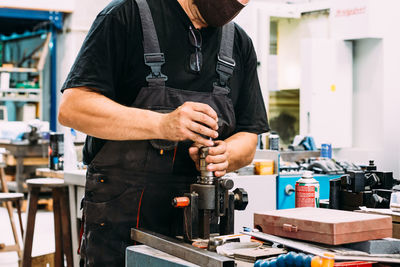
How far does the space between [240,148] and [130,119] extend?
443 millimetres

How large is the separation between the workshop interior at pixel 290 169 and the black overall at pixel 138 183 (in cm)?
2

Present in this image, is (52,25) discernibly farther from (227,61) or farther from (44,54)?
(227,61)

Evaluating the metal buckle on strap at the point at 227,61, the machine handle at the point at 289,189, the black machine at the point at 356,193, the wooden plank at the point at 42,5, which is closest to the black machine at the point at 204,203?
the metal buckle on strap at the point at 227,61

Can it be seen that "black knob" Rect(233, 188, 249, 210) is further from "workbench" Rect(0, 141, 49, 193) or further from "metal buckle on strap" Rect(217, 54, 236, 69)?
"workbench" Rect(0, 141, 49, 193)

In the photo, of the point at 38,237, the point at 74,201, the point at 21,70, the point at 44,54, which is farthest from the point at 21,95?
the point at 74,201

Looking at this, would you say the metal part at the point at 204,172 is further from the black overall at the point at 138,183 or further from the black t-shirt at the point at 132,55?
the black t-shirt at the point at 132,55

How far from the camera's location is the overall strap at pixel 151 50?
164cm

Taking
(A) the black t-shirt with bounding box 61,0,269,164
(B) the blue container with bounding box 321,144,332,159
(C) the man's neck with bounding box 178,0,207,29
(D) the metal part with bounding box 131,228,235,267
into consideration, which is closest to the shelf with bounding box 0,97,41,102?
(B) the blue container with bounding box 321,144,332,159

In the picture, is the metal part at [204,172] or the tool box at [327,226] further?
the metal part at [204,172]

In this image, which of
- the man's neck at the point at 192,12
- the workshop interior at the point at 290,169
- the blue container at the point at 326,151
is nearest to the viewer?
the workshop interior at the point at 290,169

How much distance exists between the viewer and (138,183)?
164cm

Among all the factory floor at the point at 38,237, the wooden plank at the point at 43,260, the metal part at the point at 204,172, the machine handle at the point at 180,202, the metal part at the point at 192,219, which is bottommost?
the factory floor at the point at 38,237

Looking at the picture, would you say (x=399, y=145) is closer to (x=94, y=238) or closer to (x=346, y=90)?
(x=346, y=90)

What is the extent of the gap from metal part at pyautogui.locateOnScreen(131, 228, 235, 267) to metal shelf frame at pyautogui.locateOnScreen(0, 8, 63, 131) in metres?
8.22
